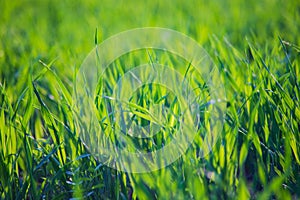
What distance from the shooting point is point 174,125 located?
1.24 m

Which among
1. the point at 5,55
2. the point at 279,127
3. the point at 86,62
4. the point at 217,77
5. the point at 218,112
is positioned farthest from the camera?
the point at 5,55

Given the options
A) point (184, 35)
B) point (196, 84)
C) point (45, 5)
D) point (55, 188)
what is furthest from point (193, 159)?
point (45, 5)

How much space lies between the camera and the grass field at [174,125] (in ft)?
3.42

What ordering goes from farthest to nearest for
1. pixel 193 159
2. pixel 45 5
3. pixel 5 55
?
pixel 45 5 < pixel 5 55 < pixel 193 159

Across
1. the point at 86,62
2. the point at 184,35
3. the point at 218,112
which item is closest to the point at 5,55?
the point at 86,62

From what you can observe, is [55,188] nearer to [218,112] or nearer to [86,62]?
[218,112]

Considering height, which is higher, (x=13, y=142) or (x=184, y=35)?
(x=184, y=35)

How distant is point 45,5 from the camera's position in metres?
3.46

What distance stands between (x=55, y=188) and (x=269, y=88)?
71cm

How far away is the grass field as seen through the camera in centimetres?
104

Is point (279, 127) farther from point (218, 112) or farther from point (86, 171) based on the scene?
point (86, 171)

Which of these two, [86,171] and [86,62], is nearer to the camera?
[86,171]

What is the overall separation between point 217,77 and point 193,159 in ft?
1.53

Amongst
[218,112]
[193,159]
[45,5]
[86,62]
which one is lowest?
[193,159]
